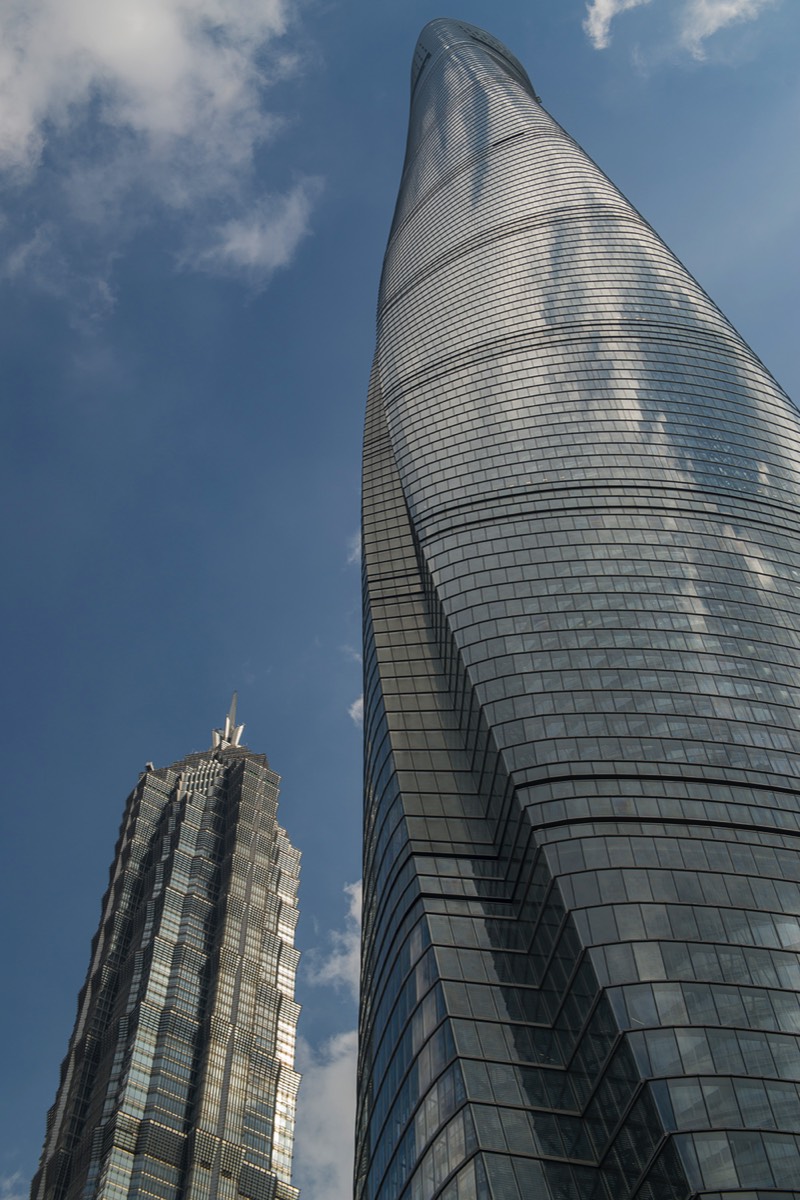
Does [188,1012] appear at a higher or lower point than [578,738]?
higher

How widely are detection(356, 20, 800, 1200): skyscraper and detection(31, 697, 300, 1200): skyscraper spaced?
64270 millimetres

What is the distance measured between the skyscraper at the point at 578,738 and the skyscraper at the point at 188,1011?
211 feet

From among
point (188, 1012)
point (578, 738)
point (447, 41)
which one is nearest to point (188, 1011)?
point (188, 1012)

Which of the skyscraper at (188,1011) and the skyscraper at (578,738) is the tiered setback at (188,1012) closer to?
the skyscraper at (188,1011)

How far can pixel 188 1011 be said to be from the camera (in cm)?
13100

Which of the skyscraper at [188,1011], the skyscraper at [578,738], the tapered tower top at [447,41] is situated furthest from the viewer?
the tapered tower top at [447,41]

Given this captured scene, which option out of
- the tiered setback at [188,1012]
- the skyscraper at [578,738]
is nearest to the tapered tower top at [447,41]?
the skyscraper at [578,738]

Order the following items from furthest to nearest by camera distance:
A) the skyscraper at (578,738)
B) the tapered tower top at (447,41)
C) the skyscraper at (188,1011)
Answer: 1. the tapered tower top at (447,41)
2. the skyscraper at (188,1011)
3. the skyscraper at (578,738)

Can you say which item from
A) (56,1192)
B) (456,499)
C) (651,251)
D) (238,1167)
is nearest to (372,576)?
(456,499)

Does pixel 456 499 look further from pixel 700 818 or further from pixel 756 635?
pixel 700 818

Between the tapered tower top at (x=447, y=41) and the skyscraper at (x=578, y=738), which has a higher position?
the tapered tower top at (x=447, y=41)

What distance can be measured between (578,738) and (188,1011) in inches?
3436

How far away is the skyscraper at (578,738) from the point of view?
44656 mm

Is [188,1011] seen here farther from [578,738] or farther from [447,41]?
[447,41]
